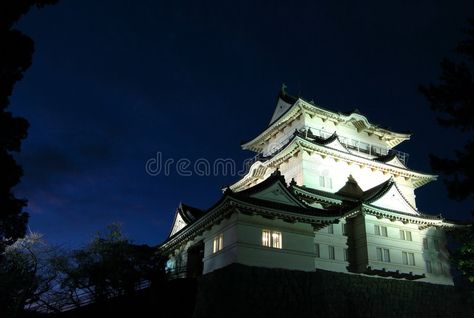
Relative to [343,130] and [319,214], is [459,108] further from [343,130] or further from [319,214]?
[343,130]

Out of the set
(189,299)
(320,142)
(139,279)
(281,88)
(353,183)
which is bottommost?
(189,299)

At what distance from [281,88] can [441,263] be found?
23069 millimetres

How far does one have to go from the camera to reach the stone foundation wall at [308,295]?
23.0 m

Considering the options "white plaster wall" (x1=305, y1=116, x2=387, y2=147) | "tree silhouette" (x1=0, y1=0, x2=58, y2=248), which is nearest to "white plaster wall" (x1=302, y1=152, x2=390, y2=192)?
"white plaster wall" (x1=305, y1=116, x2=387, y2=147)

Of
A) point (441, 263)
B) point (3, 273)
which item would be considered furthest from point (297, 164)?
point (3, 273)

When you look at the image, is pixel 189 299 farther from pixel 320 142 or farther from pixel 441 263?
pixel 441 263

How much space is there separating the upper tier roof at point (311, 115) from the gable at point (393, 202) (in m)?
9.46

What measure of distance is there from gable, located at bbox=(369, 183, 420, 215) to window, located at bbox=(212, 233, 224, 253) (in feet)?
44.2

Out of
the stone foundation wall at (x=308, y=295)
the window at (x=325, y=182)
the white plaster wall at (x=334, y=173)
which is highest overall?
the white plaster wall at (x=334, y=173)

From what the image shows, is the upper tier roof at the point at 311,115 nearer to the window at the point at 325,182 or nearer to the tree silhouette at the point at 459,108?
the window at the point at 325,182

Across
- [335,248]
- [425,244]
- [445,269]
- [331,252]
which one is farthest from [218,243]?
[445,269]

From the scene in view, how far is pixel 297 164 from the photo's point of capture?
117 feet

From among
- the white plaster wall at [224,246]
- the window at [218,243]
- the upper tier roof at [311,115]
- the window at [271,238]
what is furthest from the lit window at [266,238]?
the upper tier roof at [311,115]

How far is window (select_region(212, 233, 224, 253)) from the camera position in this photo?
26.1 meters
